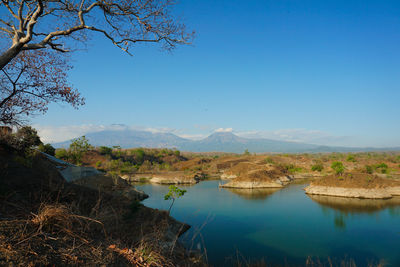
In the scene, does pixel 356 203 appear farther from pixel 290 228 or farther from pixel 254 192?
pixel 254 192

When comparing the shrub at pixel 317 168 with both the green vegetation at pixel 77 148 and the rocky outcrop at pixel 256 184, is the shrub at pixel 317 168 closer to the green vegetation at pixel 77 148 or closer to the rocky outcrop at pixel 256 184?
the rocky outcrop at pixel 256 184

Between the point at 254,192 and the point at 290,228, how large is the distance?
1228 cm

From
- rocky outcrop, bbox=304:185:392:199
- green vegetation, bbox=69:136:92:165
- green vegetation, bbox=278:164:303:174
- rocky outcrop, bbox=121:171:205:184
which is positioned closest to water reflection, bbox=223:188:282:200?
rocky outcrop, bbox=304:185:392:199

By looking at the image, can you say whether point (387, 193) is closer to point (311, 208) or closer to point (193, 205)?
point (311, 208)

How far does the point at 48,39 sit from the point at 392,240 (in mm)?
18688

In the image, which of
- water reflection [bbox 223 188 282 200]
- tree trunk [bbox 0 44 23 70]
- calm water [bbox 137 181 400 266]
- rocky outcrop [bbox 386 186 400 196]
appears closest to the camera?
tree trunk [bbox 0 44 23 70]

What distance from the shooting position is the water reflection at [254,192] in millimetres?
25453

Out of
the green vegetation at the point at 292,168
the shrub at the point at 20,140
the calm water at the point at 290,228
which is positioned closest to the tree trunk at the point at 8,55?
the shrub at the point at 20,140

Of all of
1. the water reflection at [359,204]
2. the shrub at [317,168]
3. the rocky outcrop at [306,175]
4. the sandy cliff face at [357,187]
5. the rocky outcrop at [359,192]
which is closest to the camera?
the water reflection at [359,204]

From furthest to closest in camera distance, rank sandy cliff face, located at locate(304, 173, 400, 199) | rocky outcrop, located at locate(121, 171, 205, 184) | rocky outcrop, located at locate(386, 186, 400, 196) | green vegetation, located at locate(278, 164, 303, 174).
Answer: green vegetation, located at locate(278, 164, 303, 174) → rocky outcrop, located at locate(121, 171, 205, 184) → rocky outcrop, located at locate(386, 186, 400, 196) → sandy cliff face, located at locate(304, 173, 400, 199)

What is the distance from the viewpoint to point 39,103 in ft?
22.0

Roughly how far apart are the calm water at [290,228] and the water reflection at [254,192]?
1.00 feet

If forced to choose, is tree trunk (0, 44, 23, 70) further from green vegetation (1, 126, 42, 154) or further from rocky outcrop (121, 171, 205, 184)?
rocky outcrop (121, 171, 205, 184)

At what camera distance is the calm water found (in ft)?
38.1
